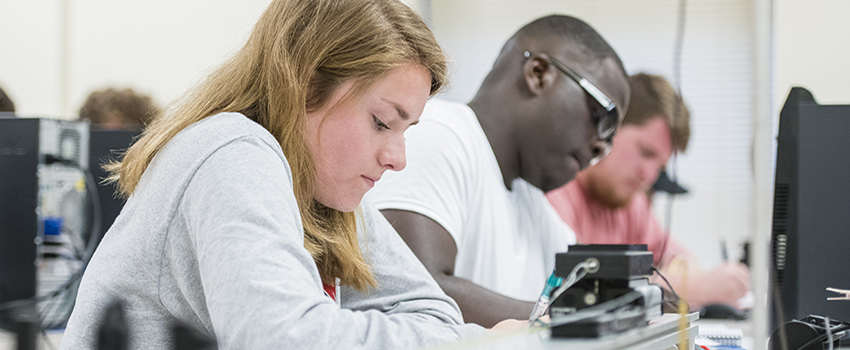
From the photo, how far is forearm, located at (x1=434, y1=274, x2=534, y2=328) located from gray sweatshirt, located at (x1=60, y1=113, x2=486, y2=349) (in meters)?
0.44

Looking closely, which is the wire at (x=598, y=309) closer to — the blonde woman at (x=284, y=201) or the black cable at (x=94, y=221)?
the blonde woman at (x=284, y=201)

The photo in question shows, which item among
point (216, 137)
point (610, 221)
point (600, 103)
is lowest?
point (610, 221)

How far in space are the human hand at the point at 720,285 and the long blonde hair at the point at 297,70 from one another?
133 cm

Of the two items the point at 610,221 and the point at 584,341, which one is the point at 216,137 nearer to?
the point at 584,341

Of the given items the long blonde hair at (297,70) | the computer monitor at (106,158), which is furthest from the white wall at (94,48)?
the long blonde hair at (297,70)

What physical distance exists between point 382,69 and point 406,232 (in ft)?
1.50

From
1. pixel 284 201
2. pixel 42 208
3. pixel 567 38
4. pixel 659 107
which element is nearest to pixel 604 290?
pixel 284 201

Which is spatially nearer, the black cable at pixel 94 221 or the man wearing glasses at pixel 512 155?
the man wearing glasses at pixel 512 155

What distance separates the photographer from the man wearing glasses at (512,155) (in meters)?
1.26

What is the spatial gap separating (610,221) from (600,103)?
1356mm

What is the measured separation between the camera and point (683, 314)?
2.36 ft

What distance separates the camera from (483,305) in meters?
1.17

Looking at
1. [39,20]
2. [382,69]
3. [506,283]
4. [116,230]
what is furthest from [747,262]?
[39,20]

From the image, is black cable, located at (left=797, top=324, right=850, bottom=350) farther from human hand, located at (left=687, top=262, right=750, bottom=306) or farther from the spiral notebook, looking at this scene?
human hand, located at (left=687, top=262, right=750, bottom=306)
